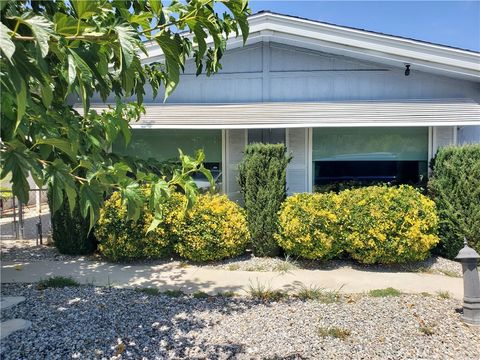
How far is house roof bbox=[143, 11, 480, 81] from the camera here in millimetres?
7148

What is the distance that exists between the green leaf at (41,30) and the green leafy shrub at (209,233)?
510cm

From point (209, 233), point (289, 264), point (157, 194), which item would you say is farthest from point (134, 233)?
point (157, 194)

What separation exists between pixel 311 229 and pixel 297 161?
2.19 m

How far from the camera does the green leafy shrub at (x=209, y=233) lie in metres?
6.32

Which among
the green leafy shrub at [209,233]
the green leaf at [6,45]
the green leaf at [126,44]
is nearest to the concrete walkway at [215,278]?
the green leafy shrub at [209,233]

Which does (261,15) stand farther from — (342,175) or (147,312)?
(147,312)

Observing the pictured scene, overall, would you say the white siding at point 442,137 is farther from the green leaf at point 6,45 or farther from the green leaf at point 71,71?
the green leaf at point 6,45

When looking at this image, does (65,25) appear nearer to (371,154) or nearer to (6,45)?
(6,45)

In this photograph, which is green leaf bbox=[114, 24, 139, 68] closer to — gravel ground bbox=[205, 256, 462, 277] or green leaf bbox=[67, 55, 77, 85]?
green leaf bbox=[67, 55, 77, 85]

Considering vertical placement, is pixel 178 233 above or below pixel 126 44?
below

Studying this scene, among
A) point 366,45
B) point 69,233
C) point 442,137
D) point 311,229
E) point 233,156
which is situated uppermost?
point 366,45

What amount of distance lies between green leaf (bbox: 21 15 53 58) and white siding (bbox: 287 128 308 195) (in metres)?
6.81

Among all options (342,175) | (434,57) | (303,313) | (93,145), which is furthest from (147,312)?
(434,57)

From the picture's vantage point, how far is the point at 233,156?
816 cm
